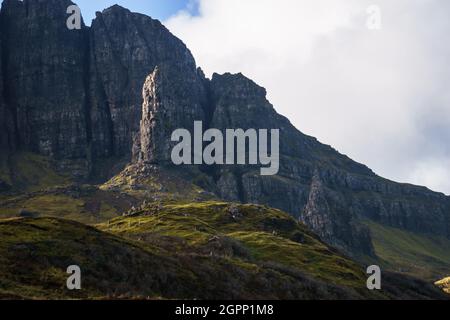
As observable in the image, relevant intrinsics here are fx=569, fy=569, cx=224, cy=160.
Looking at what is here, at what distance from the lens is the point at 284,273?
144 metres

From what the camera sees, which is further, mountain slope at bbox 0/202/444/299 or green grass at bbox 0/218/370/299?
mountain slope at bbox 0/202/444/299

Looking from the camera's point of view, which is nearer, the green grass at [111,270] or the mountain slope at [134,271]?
the green grass at [111,270]

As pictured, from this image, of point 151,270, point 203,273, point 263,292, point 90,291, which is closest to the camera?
point 90,291

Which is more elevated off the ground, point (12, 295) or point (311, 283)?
point (12, 295)

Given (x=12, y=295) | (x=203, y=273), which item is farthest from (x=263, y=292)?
(x=12, y=295)

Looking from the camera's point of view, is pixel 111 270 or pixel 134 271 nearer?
pixel 111 270

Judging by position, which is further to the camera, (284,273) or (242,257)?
(242,257)

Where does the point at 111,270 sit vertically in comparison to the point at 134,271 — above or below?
above
